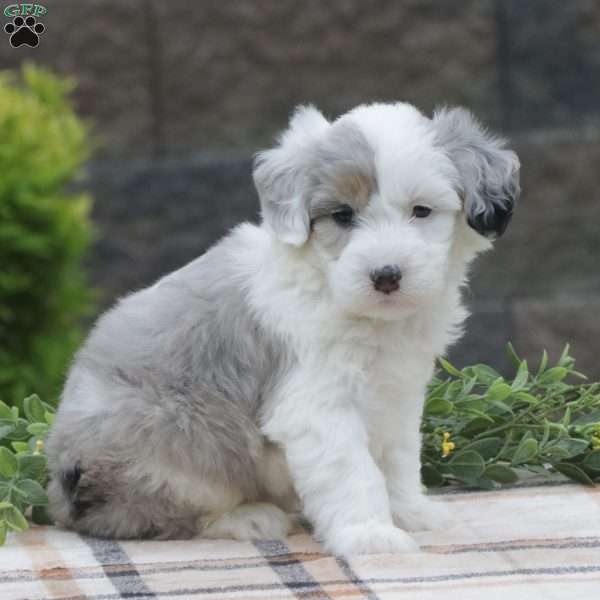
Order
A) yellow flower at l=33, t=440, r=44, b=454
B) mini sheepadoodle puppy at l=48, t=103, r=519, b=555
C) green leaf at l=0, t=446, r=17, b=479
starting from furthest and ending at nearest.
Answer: yellow flower at l=33, t=440, r=44, b=454, green leaf at l=0, t=446, r=17, b=479, mini sheepadoodle puppy at l=48, t=103, r=519, b=555

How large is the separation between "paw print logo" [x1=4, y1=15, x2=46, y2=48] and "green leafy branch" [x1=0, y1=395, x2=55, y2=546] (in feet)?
12.0

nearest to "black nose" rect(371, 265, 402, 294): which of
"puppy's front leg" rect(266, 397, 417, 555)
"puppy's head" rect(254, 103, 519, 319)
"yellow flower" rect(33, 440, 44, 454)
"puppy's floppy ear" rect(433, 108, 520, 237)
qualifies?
"puppy's head" rect(254, 103, 519, 319)

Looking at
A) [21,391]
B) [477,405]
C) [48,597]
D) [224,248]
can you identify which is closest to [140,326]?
[224,248]

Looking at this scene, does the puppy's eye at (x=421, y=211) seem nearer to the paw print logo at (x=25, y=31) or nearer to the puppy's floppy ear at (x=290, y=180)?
the puppy's floppy ear at (x=290, y=180)

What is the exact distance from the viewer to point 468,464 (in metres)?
5.53

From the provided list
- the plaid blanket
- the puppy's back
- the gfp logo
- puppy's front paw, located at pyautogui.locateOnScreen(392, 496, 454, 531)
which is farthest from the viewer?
the gfp logo

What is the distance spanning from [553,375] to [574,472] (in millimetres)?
436

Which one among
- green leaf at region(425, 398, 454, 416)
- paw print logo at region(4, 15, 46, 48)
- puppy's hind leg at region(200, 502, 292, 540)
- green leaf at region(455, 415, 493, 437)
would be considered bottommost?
puppy's hind leg at region(200, 502, 292, 540)

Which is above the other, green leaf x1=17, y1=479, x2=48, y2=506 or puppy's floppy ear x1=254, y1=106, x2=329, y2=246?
puppy's floppy ear x1=254, y1=106, x2=329, y2=246

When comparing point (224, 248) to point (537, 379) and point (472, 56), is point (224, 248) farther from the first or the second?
point (472, 56)

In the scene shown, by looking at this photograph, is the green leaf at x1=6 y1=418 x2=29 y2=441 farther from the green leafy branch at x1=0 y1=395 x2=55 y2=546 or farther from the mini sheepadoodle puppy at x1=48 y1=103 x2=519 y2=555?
the mini sheepadoodle puppy at x1=48 y1=103 x2=519 y2=555

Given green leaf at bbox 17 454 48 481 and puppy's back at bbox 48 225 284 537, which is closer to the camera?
puppy's back at bbox 48 225 284 537

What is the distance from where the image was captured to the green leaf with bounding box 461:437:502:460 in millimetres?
5598

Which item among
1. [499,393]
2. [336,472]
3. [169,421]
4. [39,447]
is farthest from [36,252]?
[336,472]
